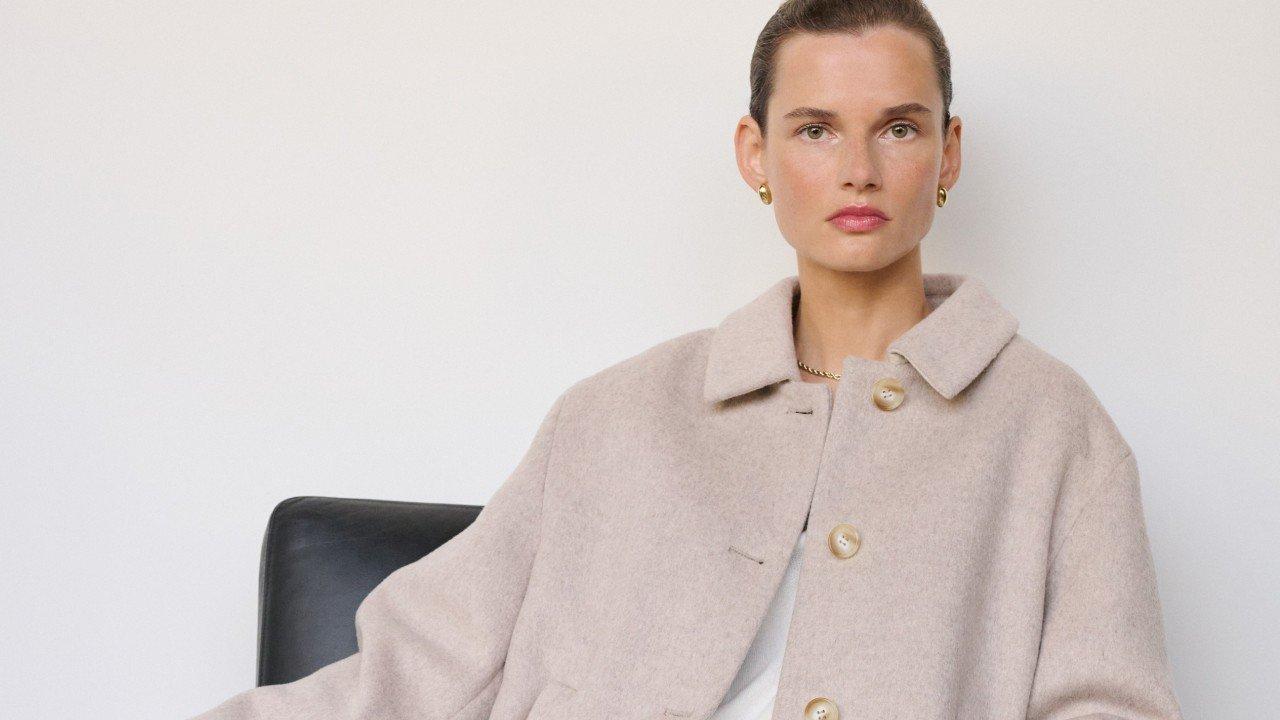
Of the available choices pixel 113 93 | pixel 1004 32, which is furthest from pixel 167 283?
pixel 1004 32

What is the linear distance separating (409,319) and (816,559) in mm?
1040

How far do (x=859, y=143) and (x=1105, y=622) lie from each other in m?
0.61

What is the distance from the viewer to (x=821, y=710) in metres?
1.52

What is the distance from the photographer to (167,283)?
7.84ft

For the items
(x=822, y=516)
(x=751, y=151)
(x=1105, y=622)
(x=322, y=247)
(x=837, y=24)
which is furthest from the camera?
(x=322, y=247)

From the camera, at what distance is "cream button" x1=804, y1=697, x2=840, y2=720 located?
151 cm

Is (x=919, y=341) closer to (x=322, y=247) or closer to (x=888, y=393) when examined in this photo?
(x=888, y=393)

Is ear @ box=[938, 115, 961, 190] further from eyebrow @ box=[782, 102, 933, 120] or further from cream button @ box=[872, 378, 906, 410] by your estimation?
cream button @ box=[872, 378, 906, 410]

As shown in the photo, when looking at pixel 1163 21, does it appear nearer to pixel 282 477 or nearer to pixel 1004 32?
pixel 1004 32

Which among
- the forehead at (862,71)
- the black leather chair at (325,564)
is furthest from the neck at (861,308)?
the black leather chair at (325,564)

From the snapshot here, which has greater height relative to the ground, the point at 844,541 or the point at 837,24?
the point at 837,24

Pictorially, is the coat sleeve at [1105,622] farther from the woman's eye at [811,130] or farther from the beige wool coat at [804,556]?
the woman's eye at [811,130]

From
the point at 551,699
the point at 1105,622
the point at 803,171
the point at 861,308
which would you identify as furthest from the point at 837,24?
the point at 551,699

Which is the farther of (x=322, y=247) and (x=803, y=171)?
(x=322, y=247)
